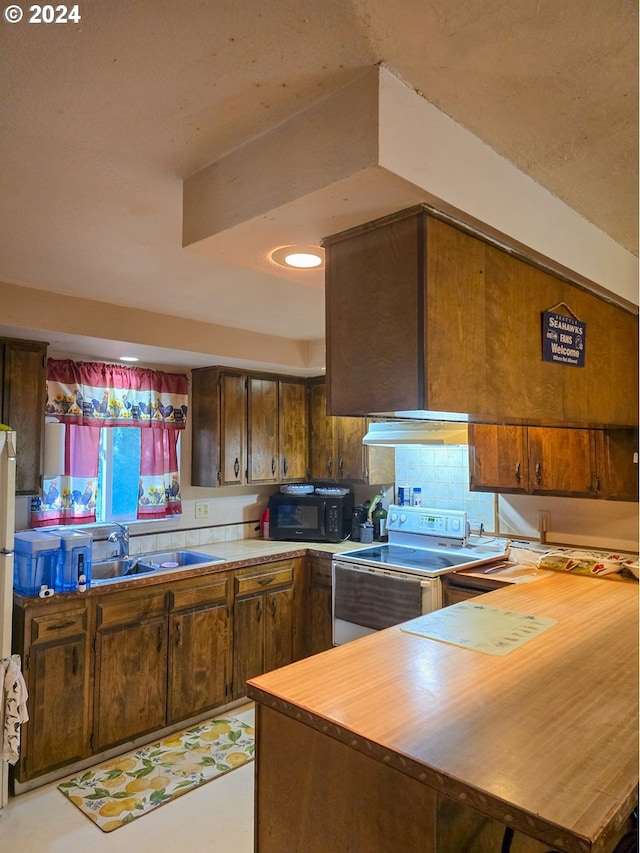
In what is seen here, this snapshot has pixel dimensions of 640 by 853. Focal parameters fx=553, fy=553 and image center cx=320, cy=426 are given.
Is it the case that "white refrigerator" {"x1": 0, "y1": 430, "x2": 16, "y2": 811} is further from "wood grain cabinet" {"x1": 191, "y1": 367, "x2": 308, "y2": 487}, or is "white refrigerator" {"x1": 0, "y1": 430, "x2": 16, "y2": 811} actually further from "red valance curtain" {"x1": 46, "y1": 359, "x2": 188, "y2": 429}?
"wood grain cabinet" {"x1": 191, "y1": 367, "x2": 308, "y2": 487}

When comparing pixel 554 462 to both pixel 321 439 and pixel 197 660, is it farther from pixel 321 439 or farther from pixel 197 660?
pixel 197 660

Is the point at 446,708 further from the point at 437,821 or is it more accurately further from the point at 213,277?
the point at 213,277

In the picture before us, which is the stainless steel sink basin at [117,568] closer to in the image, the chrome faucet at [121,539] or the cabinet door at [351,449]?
the chrome faucet at [121,539]

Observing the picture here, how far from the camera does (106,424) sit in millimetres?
3432

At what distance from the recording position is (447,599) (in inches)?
118

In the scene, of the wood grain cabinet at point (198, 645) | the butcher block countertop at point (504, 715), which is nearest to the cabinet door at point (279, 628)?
the wood grain cabinet at point (198, 645)

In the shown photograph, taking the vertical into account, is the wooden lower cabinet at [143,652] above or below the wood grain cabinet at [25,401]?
below

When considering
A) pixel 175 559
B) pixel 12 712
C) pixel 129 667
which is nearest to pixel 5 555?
pixel 12 712

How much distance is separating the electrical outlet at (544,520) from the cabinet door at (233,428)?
76.7 inches

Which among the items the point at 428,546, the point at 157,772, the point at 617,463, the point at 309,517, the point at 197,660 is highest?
the point at 617,463

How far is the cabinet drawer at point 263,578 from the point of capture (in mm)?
3382

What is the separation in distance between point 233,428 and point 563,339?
2.43 m

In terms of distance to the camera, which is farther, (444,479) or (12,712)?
(444,479)

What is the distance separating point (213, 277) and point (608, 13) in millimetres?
1777
